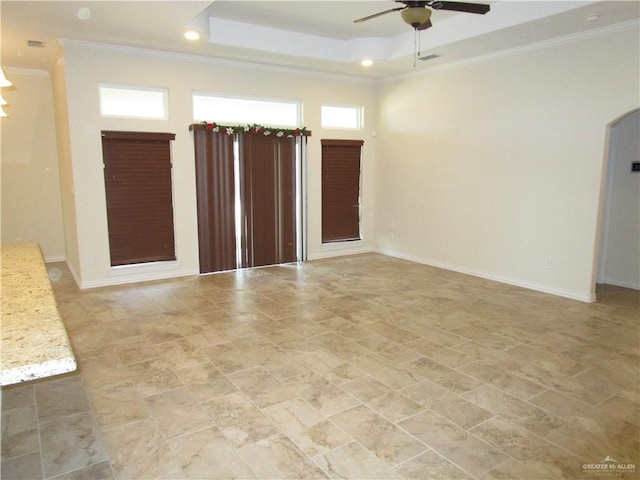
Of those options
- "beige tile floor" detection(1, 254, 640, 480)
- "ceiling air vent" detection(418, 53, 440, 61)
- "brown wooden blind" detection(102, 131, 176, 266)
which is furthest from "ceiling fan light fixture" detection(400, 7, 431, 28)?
"brown wooden blind" detection(102, 131, 176, 266)

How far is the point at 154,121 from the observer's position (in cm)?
595

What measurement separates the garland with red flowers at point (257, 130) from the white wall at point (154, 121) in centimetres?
25

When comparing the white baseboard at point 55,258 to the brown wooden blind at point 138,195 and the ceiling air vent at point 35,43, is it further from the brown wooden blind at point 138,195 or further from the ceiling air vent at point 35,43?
the ceiling air vent at point 35,43

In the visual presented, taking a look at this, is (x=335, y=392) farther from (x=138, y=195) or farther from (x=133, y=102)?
(x=133, y=102)

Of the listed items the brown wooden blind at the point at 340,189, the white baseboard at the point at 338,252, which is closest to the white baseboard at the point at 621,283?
the white baseboard at the point at 338,252

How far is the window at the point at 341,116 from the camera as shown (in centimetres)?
749

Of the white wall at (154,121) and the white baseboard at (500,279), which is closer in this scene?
the white baseboard at (500,279)

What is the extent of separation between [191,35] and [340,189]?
3533 mm

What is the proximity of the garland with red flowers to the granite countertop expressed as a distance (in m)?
4.02

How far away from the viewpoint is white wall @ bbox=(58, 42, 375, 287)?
5492mm

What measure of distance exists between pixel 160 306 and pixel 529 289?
178 inches

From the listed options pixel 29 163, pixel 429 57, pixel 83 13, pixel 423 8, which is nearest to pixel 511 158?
pixel 429 57

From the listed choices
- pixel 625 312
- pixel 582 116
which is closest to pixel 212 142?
pixel 582 116

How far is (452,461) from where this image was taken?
241 cm
